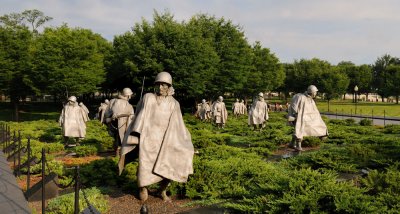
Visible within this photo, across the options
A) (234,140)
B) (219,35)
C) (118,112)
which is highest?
(219,35)

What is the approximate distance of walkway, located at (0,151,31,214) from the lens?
855 centimetres

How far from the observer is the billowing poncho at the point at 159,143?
778cm

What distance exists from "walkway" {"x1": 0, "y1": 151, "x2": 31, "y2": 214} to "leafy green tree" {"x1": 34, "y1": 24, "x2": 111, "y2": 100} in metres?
29.9

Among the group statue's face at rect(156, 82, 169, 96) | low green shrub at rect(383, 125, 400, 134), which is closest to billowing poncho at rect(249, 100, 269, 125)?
low green shrub at rect(383, 125, 400, 134)

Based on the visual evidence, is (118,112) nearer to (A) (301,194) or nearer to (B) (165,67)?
(A) (301,194)

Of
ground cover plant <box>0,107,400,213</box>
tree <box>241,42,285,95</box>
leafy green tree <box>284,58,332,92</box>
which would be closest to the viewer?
ground cover plant <box>0,107,400,213</box>

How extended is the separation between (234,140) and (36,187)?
39.2 ft

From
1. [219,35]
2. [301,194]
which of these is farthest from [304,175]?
[219,35]

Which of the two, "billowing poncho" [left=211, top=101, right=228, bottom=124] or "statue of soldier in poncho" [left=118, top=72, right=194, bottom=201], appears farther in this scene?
"billowing poncho" [left=211, top=101, right=228, bottom=124]

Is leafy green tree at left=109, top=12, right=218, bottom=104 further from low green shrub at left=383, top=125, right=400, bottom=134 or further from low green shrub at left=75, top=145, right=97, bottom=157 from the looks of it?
low green shrub at left=75, top=145, right=97, bottom=157

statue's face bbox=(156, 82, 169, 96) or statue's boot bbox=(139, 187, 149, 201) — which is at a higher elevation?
statue's face bbox=(156, 82, 169, 96)

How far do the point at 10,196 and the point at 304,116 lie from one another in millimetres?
10324

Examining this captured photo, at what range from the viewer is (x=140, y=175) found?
25.2 feet

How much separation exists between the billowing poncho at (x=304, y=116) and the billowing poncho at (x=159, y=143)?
797 centimetres
